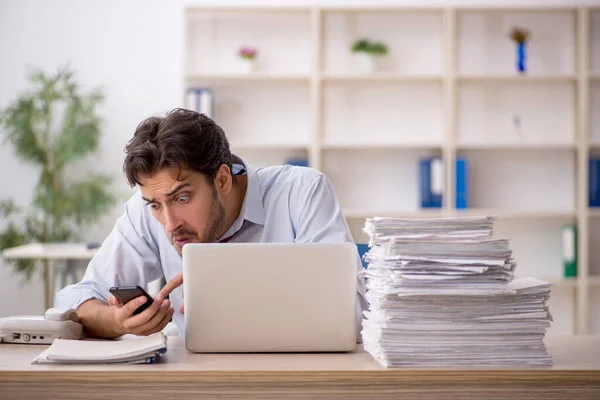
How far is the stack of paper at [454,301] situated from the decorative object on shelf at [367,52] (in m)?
3.60

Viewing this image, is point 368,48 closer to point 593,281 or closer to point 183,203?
point 593,281

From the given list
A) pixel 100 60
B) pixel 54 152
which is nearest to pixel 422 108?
pixel 100 60

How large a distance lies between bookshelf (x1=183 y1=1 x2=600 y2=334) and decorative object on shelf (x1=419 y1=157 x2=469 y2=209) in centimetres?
18

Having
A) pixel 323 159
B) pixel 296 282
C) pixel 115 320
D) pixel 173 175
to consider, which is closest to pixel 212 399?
pixel 296 282

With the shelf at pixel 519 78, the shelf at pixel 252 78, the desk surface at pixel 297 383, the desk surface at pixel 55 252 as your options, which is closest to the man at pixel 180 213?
the desk surface at pixel 297 383

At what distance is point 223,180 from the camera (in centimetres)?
205

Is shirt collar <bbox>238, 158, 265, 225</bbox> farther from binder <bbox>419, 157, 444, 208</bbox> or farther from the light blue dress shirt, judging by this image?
binder <bbox>419, 157, 444, 208</bbox>

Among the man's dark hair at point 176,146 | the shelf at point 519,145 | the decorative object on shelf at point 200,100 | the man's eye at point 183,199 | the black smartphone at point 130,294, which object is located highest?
the decorative object on shelf at point 200,100

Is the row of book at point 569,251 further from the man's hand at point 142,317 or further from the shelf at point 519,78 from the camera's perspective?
the man's hand at point 142,317

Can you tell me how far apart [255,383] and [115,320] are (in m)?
0.49

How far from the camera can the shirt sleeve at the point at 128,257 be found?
2.07 metres

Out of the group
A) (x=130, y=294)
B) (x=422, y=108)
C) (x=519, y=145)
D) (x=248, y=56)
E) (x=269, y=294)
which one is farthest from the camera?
(x=422, y=108)

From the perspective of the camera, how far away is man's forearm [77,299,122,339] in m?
1.68

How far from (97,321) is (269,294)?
0.47 metres
